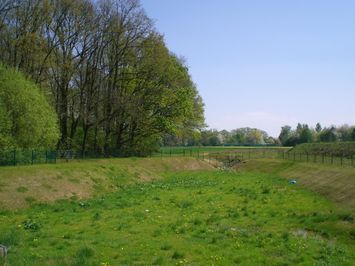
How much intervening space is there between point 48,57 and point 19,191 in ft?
93.0

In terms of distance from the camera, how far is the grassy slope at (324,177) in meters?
31.1

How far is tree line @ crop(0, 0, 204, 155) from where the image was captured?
170 feet

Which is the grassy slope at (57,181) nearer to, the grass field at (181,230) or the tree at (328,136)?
the grass field at (181,230)

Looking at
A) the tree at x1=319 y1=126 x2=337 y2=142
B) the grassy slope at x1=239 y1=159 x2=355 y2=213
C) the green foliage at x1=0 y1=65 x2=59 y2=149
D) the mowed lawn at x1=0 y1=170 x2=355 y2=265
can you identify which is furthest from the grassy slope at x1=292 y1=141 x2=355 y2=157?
the green foliage at x1=0 y1=65 x2=59 y2=149

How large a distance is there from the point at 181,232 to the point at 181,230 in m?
0.24

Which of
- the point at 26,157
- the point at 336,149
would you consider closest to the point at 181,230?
the point at 26,157

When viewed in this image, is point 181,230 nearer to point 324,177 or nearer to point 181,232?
point 181,232

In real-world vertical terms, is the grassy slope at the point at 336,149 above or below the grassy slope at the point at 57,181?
above

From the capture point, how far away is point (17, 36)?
2008 inches

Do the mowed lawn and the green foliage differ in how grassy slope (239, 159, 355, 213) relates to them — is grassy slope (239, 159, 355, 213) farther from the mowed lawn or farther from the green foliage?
the green foliage

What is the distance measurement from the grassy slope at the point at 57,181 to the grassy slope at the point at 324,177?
17.2 m

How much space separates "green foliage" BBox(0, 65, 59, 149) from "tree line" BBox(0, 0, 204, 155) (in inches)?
343

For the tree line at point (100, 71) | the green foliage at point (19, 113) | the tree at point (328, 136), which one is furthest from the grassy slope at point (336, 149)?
the green foliage at point (19, 113)

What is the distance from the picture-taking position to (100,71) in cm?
6412
